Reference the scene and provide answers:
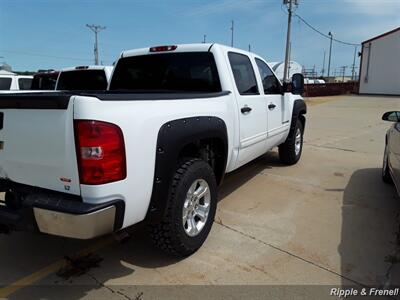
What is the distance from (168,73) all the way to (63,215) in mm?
2591

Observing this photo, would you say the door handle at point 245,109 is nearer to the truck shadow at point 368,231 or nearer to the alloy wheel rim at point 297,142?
the truck shadow at point 368,231

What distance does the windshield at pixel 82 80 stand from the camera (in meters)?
8.05

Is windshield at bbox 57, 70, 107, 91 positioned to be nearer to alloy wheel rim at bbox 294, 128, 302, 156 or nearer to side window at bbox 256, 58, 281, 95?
side window at bbox 256, 58, 281, 95

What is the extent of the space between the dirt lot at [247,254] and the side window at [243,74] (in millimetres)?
1493

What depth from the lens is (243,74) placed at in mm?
4773

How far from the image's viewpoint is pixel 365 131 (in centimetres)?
1232

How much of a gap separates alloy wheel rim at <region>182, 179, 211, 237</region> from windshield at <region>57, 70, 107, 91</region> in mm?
4988

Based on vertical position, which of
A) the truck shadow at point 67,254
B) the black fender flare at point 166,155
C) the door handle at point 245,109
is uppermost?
the door handle at point 245,109

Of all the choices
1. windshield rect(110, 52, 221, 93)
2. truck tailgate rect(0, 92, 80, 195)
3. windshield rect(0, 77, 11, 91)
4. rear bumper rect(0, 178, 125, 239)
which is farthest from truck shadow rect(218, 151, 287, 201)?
windshield rect(0, 77, 11, 91)

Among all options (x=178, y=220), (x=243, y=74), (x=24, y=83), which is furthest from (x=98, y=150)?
(x=24, y=83)

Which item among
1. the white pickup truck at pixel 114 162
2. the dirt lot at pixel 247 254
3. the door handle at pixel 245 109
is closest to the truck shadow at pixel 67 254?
the dirt lot at pixel 247 254

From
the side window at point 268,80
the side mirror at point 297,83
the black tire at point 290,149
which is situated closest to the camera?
the side window at point 268,80

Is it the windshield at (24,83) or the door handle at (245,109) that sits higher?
the windshield at (24,83)

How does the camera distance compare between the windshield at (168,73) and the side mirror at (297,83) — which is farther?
the side mirror at (297,83)
